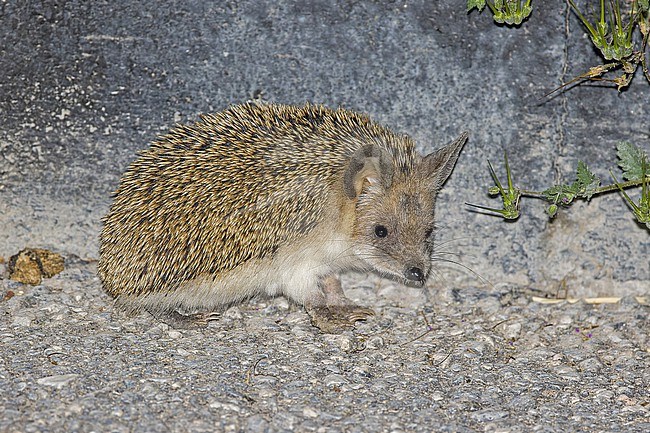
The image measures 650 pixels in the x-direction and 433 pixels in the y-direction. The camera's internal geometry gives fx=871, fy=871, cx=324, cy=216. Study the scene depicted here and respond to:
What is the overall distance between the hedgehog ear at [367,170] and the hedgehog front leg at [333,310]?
794 millimetres

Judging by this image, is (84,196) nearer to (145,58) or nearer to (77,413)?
(145,58)

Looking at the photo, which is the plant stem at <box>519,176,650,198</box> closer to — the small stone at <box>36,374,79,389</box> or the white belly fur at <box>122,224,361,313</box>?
the white belly fur at <box>122,224,361,313</box>

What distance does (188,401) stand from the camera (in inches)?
180

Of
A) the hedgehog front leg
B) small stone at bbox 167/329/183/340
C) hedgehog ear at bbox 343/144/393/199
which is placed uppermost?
hedgehog ear at bbox 343/144/393/199

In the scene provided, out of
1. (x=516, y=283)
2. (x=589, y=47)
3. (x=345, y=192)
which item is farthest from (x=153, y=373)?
(x=589, y=47)

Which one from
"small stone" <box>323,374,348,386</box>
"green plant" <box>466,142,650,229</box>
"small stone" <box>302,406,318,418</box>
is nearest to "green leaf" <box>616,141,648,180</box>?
"green plant" <box>466,142,650,229</box>

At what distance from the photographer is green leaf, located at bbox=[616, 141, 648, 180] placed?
560 centimetres

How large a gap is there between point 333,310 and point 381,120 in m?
1.37

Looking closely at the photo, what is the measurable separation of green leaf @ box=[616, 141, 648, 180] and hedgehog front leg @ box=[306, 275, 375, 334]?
1.90 m

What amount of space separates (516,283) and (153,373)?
2.79m

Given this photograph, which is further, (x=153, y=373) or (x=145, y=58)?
(x=145, y=58)

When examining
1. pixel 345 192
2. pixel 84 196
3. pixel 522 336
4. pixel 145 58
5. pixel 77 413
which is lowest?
pixel 77 413

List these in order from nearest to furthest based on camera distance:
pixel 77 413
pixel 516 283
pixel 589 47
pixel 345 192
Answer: pixel 77 413
pixel 345 192
pixel 589 47
pixel 516 283

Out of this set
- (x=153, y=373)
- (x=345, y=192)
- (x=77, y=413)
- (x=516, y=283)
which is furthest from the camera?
(x=516, y=283)
